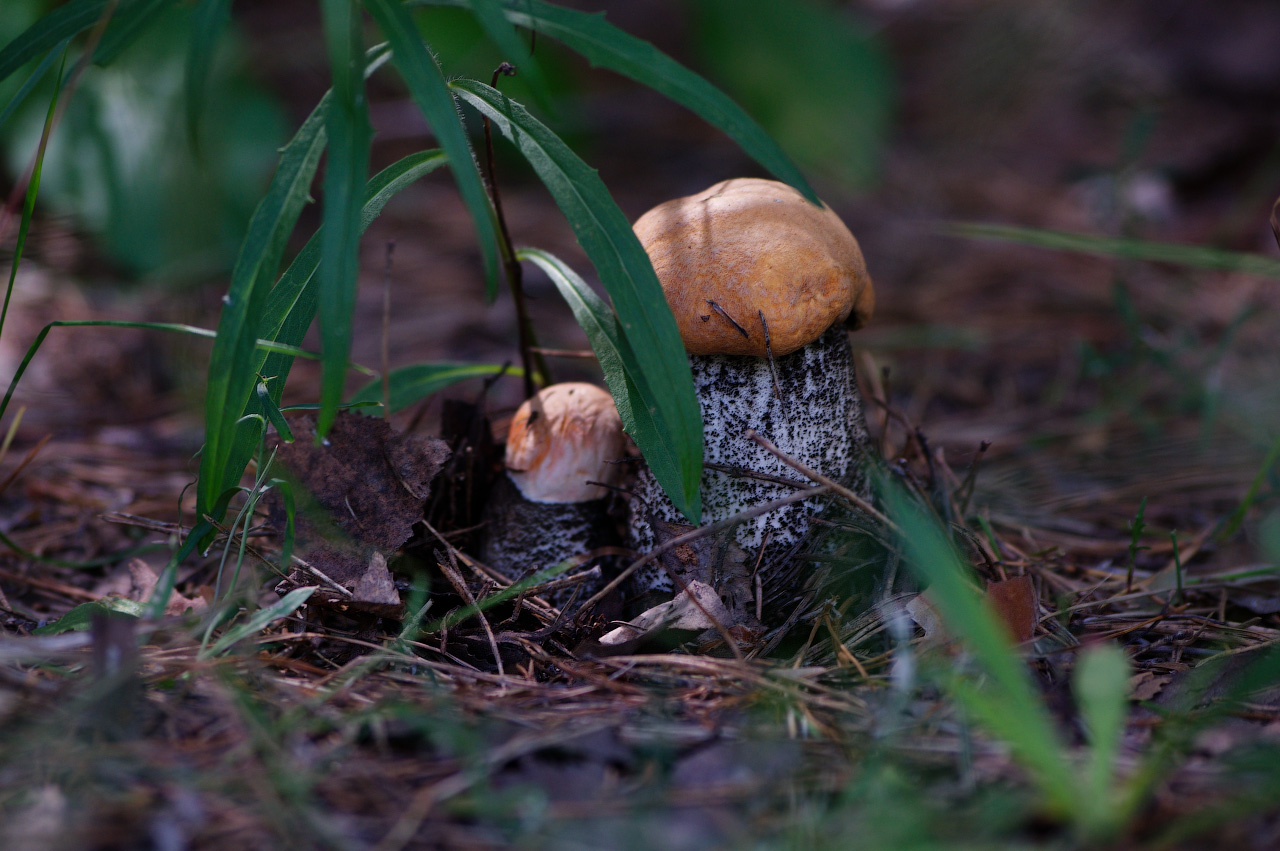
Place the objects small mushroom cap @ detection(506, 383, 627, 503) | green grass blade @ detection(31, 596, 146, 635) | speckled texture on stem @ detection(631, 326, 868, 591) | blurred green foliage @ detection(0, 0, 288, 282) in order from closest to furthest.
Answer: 1. green grass blade @ detection(31, 596, 146, 635)
2. speckled texture on stem @ detection(631, 326, 868, 591)
3. small mushroom cap @ detection(506, 383, 627, 503)
4. blurred green foliage @ detection(0, 0, 288, 282)

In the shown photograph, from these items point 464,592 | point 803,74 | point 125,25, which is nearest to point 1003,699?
point 464,592

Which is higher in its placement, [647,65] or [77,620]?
[647,65]

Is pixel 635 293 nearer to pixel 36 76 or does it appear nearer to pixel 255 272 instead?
pixel 255 272

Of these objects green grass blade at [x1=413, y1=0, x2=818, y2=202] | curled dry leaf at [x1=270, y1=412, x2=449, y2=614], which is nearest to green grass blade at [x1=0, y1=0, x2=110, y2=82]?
green grass blade at [x1=413, y1=0, x2=818, y2=202]

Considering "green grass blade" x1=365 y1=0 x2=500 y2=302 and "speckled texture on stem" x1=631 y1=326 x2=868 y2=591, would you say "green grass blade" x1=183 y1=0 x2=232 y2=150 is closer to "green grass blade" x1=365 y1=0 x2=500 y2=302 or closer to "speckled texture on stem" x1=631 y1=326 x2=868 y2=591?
"green grass blade" x1=365 y1=0 x2=500 y2=302

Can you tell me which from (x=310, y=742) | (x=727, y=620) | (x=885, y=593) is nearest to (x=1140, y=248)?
(x=885, y=593)

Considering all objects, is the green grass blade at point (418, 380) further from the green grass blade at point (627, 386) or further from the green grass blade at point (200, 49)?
the green grass blade at point (200, 49)

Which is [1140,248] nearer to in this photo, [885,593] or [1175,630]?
[1175,630]
